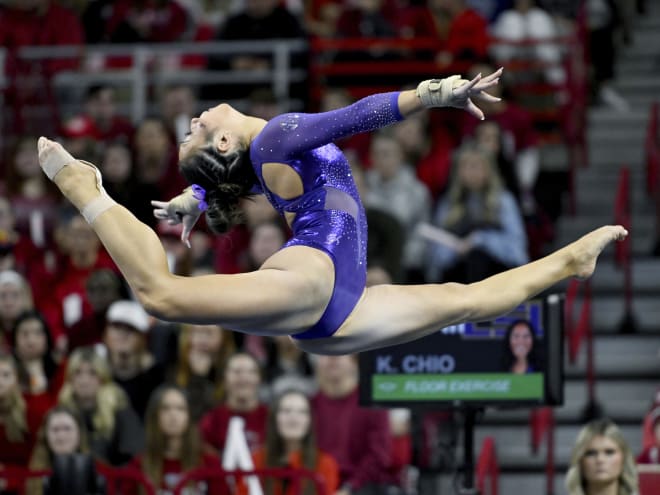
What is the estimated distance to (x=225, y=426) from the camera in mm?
8797

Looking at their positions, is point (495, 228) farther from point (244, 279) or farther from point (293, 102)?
point (244, 279)

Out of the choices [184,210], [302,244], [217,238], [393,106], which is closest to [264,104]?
[217,238]

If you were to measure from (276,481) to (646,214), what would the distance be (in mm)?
4595

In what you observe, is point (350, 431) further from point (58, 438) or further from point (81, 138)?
point (81, 138)

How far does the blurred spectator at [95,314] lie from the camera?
9680 millimetres

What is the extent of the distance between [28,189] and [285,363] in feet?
9.06

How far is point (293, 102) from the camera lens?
38.7ft

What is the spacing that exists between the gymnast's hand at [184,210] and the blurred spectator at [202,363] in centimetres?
272

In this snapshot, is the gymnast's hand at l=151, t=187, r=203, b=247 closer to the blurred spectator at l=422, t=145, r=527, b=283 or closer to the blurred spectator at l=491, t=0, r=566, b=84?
the blurred spectator at l=422, t=145, r=527, b=283

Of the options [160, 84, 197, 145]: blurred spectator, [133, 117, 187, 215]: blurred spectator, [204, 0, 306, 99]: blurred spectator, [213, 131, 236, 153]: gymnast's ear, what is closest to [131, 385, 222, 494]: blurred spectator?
[133, 117, 187, 215]: blurred spectator

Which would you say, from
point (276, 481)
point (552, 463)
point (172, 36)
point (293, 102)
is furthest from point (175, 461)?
point (172, 36)

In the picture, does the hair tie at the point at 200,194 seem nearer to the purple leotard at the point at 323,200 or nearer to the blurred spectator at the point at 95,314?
the purple leotard at the point at 323,200

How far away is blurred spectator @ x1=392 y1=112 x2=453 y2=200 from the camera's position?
10.9 metres

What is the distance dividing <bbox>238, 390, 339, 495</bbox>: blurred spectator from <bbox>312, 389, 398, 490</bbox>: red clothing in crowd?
0.20 m
